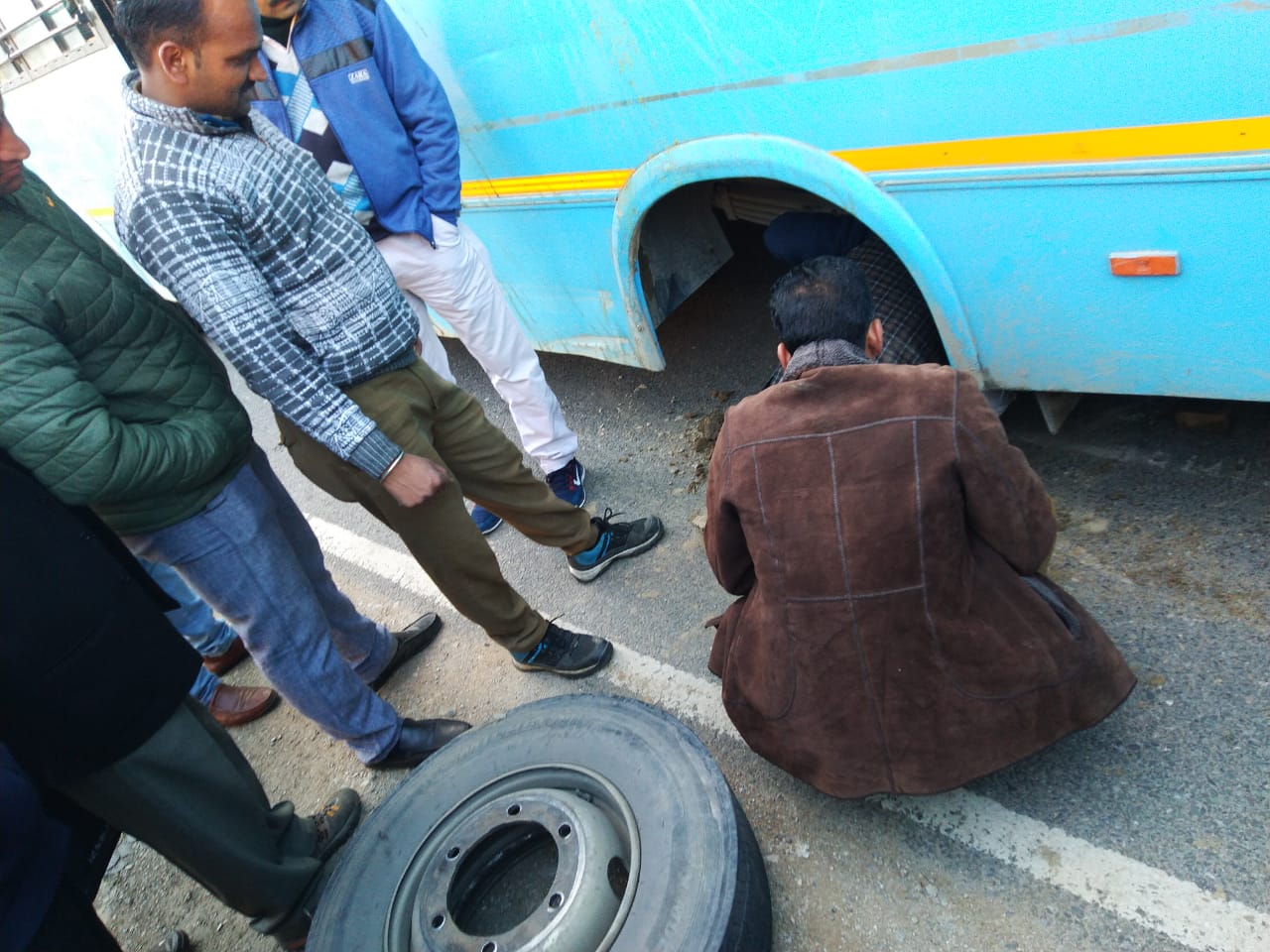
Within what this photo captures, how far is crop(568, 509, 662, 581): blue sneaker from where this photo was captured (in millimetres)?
2922

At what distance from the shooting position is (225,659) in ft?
10.5

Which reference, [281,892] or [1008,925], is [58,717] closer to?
[281,892]

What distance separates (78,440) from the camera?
1575 mm

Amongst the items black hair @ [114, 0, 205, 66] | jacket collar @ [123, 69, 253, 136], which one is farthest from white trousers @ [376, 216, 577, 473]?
black hair @ [114, 0, 205, 66]

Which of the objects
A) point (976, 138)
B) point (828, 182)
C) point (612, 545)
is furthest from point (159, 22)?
point (612, 545)

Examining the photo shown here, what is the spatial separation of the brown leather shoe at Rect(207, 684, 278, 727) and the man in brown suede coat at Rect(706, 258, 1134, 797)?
1.97m

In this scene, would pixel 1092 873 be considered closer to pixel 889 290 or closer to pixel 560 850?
pixel 560 850

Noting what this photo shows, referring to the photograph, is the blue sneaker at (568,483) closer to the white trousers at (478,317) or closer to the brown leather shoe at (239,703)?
the white trousers at (478,317)

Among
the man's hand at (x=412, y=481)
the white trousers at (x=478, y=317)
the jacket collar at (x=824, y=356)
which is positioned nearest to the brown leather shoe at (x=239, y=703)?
the white trousers at (x=478, y=317)

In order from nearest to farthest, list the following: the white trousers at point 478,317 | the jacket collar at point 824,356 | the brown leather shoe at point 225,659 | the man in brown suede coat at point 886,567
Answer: the man in brown suede coat at point 886,567
the jacket collar at point 824,356
the white trousers at point 478,317
the brown leather shoe at point 225,659

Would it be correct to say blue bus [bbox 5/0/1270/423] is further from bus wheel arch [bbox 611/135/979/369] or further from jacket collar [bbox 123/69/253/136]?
jacket collar [bbox 123/69/253/136]

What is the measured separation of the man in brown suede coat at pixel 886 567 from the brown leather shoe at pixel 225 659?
224 centimetres

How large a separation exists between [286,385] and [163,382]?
0.96ft

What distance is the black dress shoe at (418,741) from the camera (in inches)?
96.3
